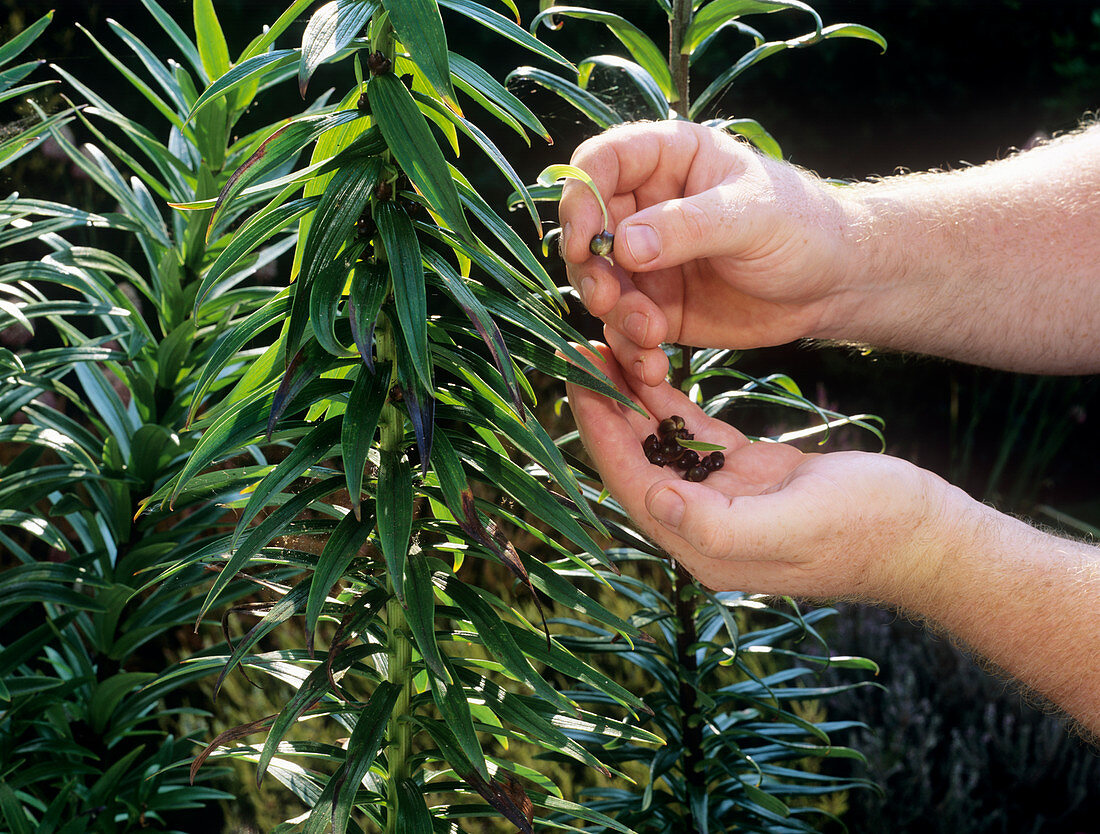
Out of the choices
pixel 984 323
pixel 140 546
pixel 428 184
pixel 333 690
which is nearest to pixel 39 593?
pixel 140 546

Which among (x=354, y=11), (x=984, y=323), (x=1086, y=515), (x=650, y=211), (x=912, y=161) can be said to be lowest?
(x=1086, y=515)

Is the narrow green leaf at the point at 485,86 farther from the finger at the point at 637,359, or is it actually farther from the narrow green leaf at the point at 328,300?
the finger at the point at 637,359

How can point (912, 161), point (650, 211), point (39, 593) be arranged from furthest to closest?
point (912, 161)
point (39, 593)
point (650, 211)

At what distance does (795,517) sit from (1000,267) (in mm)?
892

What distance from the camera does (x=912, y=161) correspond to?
3088 millimetres

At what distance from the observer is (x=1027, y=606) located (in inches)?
45.9

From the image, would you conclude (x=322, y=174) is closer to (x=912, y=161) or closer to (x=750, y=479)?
(x=750, y=479)

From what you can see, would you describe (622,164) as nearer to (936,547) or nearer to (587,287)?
(587,287)

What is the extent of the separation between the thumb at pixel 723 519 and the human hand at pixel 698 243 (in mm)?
182

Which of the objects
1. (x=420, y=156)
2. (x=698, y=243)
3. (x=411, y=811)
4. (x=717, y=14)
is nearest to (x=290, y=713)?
(x=411, y=811)

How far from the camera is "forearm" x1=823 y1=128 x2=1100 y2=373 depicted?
149 cm

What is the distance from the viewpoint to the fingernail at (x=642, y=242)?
1.02 m

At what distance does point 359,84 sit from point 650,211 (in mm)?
406

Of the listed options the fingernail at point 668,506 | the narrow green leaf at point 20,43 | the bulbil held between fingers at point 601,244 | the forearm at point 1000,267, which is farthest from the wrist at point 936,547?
the narrow green leaf at point 20,43
